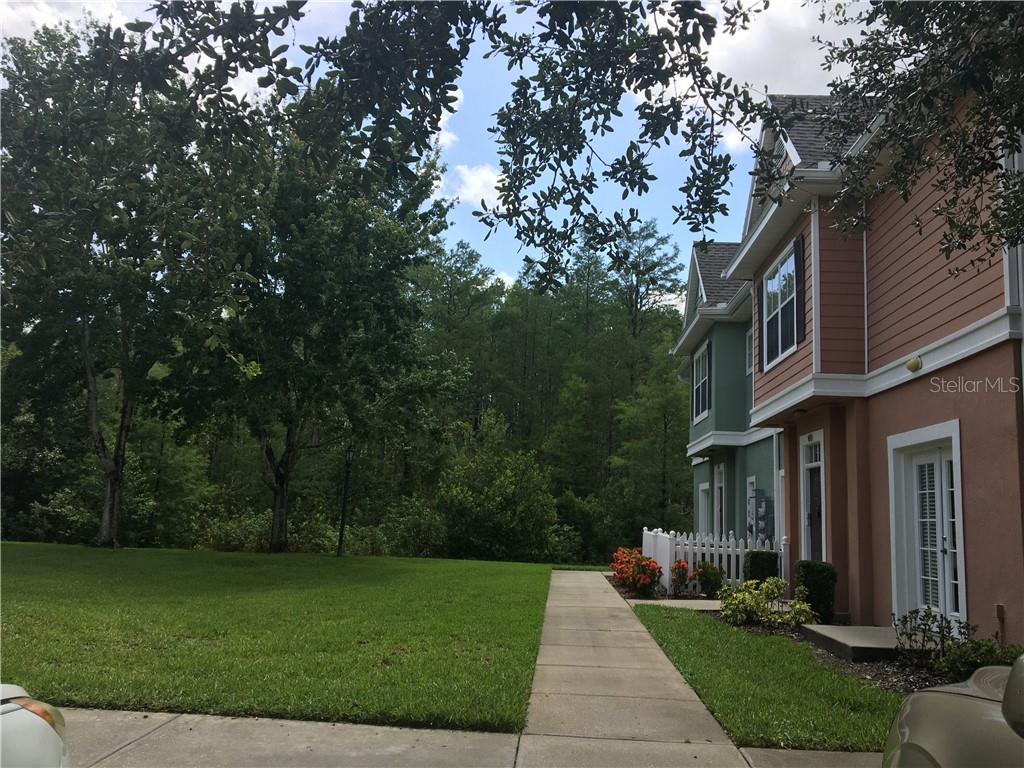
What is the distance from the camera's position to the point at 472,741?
5.05m

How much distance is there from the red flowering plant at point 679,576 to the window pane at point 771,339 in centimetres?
378

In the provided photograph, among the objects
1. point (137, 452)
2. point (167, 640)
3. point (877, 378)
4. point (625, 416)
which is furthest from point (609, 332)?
point (167, 640)

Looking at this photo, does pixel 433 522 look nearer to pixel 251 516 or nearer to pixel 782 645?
pixel 251 516

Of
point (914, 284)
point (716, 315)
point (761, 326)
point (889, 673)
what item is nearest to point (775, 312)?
point (761, 326)

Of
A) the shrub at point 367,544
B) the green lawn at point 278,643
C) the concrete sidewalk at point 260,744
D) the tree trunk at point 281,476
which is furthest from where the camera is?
the shrub at point 367,544

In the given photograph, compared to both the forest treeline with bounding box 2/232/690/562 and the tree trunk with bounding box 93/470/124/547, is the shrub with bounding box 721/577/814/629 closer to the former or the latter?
the forest treeline with bounding box 2/232/690/562

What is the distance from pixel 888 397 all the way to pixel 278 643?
295 inches

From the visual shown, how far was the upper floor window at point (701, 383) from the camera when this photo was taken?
1865 centimetres

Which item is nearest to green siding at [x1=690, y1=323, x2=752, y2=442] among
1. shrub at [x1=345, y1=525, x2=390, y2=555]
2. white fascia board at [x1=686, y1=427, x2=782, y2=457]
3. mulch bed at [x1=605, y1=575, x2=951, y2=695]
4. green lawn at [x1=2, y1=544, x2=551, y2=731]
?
white fascia board at [x1=686, y1=427, x2=782, y2=457]

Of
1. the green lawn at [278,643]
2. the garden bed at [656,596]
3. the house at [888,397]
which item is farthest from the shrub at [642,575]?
the house at [888,397]

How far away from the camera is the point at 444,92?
421 cm

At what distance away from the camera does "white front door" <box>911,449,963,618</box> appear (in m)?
8.21

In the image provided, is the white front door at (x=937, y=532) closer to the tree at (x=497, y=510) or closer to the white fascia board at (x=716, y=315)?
the white fascia board at (x=716, y=315)

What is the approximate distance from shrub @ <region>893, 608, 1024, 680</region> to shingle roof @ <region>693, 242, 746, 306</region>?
10285 millimetres
